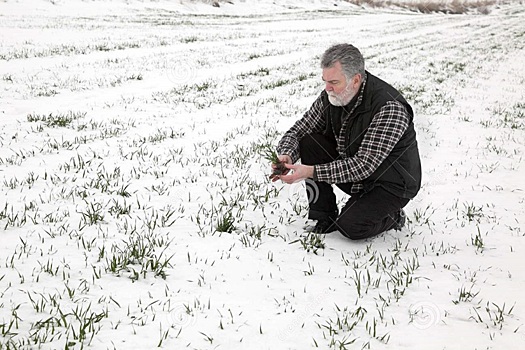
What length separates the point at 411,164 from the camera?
4637mm

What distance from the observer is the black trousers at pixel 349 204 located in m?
4.53

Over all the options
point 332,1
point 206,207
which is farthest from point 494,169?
point 332,1

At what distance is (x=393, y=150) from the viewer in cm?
455

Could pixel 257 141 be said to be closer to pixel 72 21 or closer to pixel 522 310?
pixel 522 310

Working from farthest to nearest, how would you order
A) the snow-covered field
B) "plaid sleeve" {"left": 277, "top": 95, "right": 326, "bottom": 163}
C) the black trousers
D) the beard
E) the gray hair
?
1. "plaid sleeve" {"left": 277, "top": 95, "right": 326, "bottom": 163}
2. the black trousers
3. the beard
4. the gray hair
5. the snow-covered field

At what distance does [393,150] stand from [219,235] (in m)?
1.97

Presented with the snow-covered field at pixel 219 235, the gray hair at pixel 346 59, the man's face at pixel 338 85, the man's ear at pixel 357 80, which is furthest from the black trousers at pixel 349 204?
the gray hair at pixel 346 59

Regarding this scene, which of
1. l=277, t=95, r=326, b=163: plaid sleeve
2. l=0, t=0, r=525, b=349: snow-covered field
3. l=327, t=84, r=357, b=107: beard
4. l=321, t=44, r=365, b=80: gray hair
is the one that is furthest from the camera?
l=277, t=95, r=326, b=163: plaid sleeve

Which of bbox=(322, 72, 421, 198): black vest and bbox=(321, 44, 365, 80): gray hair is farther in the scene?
bbox=(322, 72, 421, 198): black vest

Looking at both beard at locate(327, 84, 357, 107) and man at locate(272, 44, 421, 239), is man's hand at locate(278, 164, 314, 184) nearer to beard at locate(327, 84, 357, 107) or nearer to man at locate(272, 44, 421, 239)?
man at locate(272, 44, 421, 239)

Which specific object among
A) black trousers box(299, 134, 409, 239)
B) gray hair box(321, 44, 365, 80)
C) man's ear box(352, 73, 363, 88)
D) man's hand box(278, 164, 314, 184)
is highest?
gray hair box(321, 44, 365, 80)

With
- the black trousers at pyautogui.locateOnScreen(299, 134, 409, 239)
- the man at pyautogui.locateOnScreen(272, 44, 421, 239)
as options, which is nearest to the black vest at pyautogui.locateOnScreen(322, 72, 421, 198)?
the man at pyautogui.locateOnScreen(272, 44, 421, 239)

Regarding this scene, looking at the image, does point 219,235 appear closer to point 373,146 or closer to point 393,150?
point 373,146

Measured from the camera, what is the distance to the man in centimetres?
435
